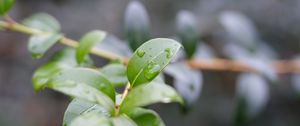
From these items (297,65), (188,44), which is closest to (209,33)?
(297,65)

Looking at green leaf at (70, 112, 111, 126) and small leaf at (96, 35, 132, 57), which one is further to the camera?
small leaf at (96, 35, 132, 57)

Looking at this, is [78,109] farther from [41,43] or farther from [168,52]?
[41,43]

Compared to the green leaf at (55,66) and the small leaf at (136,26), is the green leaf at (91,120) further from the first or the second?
the small leaf at (136,26)

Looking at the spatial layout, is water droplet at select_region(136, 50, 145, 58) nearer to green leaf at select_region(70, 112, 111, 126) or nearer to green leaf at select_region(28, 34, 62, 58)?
green leaf at select_region(70, 112, 111, 126)

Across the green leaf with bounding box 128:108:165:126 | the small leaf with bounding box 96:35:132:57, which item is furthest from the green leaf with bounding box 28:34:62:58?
the green leaf with bounding box 128:108:165:126

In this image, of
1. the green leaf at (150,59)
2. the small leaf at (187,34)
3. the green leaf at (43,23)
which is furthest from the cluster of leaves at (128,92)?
the small leaf at (187,34)
